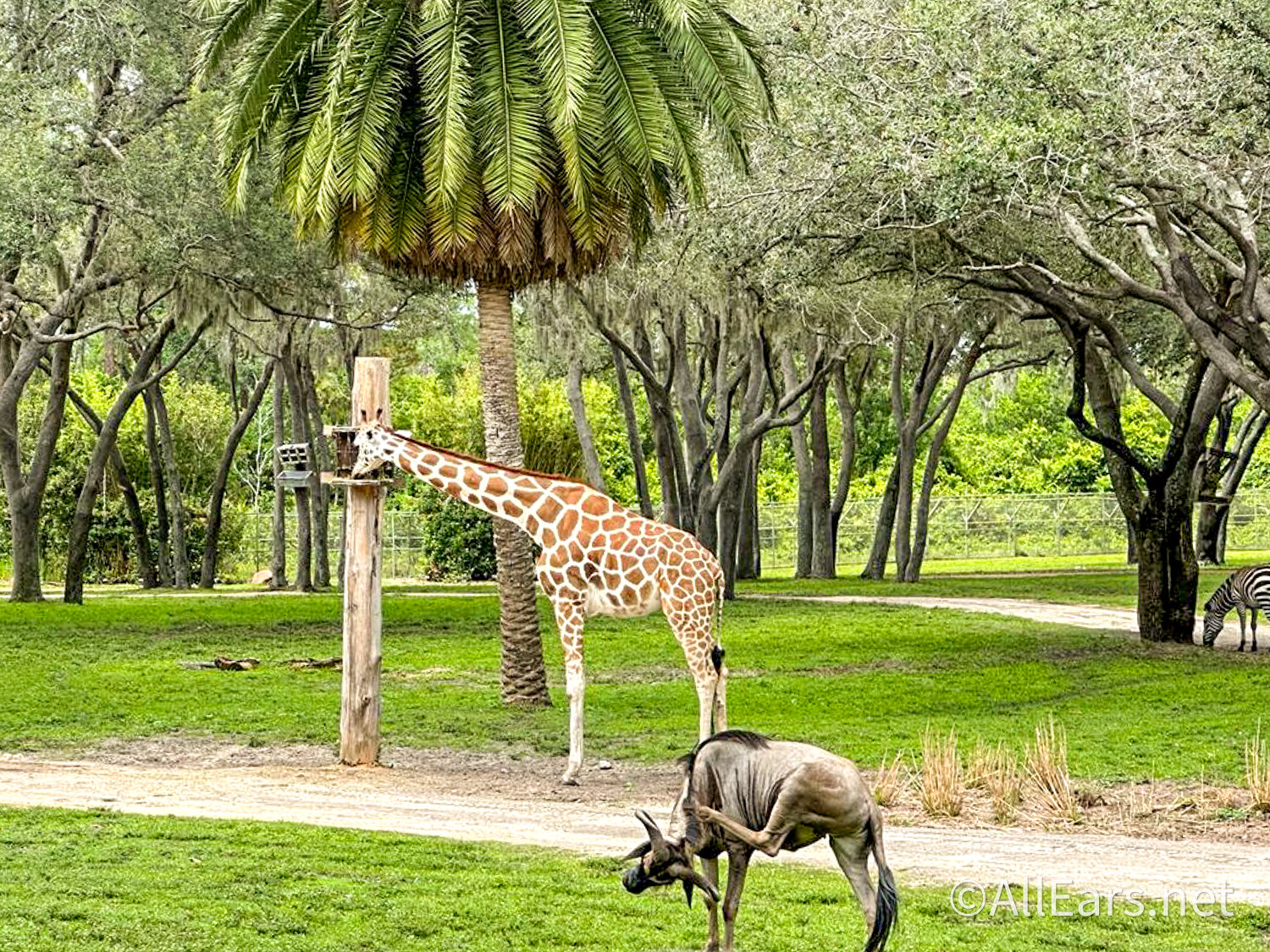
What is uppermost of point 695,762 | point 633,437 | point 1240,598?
point 633,437

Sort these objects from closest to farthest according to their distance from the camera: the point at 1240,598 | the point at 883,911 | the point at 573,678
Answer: the point at 883,911
the point at 573,678
the point at 1240,598

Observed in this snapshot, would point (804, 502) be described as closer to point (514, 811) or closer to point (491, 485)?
point (491, 485)

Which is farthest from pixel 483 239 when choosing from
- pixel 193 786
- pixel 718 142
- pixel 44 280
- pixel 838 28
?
pixel 44 280

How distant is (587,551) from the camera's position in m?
17.7

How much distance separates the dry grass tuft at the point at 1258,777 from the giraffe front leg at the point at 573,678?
216 inches

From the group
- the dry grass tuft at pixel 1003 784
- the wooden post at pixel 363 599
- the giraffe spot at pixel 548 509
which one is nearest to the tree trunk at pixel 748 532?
the giraffe spot at pixel 548 509

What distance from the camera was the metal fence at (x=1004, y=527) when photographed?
207ft

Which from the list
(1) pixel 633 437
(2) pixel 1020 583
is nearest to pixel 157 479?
(1) pixel 633 437

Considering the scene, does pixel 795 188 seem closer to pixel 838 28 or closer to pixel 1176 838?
pixel 838 28

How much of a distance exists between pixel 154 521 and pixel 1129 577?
28.8 metres

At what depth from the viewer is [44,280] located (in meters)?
41.7

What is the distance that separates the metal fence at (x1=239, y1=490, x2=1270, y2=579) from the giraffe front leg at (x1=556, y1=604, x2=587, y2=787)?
4531cm

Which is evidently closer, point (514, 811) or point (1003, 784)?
point (1003, 784)

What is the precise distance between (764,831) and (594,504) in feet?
33.0
